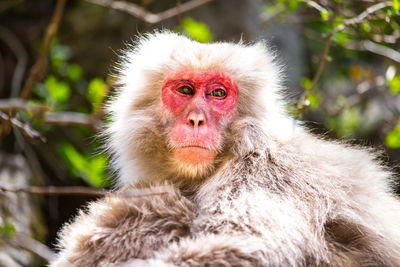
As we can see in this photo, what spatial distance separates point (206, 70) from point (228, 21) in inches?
170

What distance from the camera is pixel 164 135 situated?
3758 millimetres

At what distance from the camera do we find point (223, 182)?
3.30m

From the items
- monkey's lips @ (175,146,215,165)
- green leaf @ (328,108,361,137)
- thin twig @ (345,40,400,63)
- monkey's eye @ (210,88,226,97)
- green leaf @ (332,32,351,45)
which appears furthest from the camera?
green leaf @ (328,108,361,137)

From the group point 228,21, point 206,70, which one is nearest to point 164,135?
point 206,70

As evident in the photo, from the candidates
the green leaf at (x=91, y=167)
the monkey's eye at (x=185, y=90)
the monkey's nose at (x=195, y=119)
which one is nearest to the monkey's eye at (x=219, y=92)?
the monkey's eye at (x=185, y=90)

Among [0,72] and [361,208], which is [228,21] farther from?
[361,208]

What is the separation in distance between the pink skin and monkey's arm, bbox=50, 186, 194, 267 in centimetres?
33

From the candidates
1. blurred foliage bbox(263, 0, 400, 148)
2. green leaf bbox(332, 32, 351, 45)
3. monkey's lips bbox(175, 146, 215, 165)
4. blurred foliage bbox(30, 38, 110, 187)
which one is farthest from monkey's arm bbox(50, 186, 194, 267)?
green leaf bbox(332, 32, 351, 45)

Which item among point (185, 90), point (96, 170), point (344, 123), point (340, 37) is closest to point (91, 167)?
point (96, 170)

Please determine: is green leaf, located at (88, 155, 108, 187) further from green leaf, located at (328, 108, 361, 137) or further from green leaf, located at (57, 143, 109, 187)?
green leaf, located at (328, 108, 361, 137)

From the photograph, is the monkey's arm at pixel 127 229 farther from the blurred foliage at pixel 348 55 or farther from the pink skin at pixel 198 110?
the blurred foliage at pixel 348 55

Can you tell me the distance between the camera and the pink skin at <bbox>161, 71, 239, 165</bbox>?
351 cm

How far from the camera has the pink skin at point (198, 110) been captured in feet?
11.5

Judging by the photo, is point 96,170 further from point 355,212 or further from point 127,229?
point 355,212
